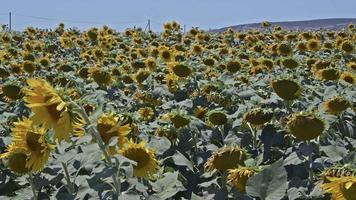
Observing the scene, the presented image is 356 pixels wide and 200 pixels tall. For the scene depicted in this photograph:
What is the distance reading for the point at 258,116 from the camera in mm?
3039

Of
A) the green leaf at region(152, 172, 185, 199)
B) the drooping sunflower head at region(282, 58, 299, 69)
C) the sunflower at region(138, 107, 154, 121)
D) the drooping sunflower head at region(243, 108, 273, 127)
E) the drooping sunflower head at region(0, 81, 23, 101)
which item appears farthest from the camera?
the drooping sunflower head at region(282, 58, 299, 69)

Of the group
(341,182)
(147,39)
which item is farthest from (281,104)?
(147,39)

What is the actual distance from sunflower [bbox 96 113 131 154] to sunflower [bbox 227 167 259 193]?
0.42 meters

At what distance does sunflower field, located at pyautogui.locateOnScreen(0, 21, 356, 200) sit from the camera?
2035 mm

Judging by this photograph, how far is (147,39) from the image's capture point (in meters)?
10.3

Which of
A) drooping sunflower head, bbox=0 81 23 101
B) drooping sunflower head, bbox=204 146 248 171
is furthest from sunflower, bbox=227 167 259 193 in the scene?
drooping sunflower head, bbox=0 81 23 101

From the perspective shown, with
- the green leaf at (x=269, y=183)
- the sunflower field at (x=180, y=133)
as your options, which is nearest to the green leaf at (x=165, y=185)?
the sunflower field at (x=180, y=133)

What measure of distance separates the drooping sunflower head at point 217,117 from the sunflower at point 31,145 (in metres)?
1.35

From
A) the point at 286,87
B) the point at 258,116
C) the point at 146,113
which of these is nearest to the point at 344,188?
the point at 258,116

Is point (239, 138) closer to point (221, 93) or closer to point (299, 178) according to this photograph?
point (299, 178)

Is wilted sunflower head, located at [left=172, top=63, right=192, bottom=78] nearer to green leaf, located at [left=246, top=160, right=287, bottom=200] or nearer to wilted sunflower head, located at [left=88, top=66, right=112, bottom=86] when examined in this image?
wilted sunflower head, located at [left=88, top=66, right=112, bottom=86]

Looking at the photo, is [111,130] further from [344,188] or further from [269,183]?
[344,188]

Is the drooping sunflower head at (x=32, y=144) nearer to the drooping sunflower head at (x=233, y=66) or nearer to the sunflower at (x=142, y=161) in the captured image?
the sunflower at (x=142, y=161)

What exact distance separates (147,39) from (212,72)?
4464 millimetres
